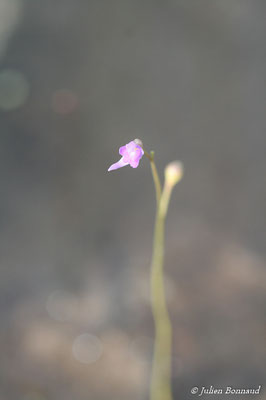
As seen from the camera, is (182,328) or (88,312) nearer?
(182,328)

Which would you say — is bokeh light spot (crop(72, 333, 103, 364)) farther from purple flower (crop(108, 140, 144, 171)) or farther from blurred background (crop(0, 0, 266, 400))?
purple flower (crop(108, 140, 144, 171))

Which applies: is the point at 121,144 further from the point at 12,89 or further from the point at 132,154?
the point at 132,154

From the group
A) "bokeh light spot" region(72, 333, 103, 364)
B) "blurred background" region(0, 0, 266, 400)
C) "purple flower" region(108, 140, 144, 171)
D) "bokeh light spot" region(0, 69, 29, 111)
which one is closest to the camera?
"purple flower" region(108, 140, 144, 171)

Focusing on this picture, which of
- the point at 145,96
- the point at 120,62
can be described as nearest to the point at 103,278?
the point at 145,96

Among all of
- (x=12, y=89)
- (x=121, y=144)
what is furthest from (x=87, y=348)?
(x=12, y=89)

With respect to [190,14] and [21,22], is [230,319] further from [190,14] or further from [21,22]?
[21,22]

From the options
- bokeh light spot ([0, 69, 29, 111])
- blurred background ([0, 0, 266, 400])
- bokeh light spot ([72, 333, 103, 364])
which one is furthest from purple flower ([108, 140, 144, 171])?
bokeh light spot ([0, 69, 29, 111])

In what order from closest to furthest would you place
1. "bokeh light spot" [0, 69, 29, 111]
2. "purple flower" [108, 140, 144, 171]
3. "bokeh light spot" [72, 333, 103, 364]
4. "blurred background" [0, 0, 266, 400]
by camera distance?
1. "purple flower" [108, 140, 144, 171]
2. "bokeh light spot" [72, 333, 103, 364]
3. "blurred background" [0, 0, 266, 400]
4. "bokeh light spot" [0, 69, 29, 111]

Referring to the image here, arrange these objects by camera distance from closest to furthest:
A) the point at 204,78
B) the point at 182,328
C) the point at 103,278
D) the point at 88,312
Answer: the point at 182,328 → the point at 88,312 → the point at 103,278 → the point at 204,78
